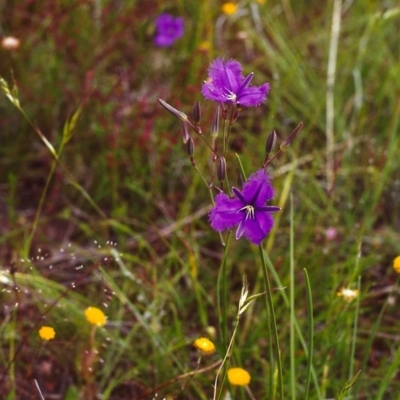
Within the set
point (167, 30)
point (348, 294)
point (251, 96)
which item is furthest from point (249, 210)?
point (167, 30)

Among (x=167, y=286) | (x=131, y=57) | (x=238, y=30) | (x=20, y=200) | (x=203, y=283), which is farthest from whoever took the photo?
(x=238, y=30)

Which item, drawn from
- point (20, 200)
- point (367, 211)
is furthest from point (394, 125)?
point (20, 200)

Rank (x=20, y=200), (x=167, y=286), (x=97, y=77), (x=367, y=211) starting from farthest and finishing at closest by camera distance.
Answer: (x=97, y=77)
(x=20, y=200)
(x=367, y=211)
(x=167, y=286)

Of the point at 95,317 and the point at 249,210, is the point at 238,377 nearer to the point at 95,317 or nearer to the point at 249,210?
the point at 95,317

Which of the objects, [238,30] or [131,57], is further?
[238,30]

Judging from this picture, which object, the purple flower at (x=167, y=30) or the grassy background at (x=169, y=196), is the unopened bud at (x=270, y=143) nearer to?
→ the grassy background at (x=169, y=196)

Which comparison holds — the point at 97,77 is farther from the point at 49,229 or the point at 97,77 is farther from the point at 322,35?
the point at 322,35

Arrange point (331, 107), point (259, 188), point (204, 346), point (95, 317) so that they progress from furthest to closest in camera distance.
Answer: point (331, 107), point (95, 317), point (204, 346), point (259, 188)
